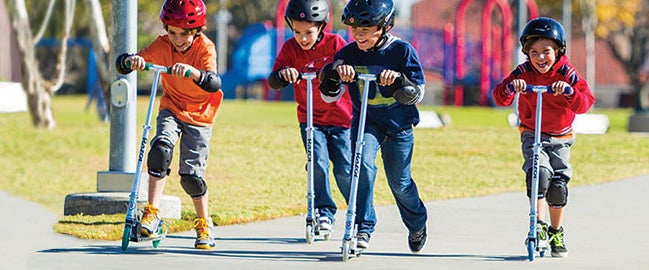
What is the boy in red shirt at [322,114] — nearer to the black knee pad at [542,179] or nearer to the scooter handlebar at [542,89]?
the black knee pad at [542,179]

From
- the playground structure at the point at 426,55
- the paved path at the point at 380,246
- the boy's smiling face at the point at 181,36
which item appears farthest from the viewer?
the playground structure at the point at 426,55

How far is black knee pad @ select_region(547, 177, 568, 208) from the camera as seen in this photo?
8828 mm

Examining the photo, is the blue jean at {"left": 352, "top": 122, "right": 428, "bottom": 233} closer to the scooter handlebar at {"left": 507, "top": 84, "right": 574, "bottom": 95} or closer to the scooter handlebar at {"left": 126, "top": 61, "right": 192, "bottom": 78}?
the scooter handlebar at {"left": 507, "top": 84, "right": 574, "bottom": 95}

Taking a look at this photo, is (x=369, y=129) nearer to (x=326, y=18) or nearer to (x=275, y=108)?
(x=326, y=18)

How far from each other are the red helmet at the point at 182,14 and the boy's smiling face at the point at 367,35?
1.03 m

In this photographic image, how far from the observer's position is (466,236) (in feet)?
32.3

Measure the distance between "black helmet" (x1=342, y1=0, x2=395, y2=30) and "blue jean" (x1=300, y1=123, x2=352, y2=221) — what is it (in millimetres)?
1393

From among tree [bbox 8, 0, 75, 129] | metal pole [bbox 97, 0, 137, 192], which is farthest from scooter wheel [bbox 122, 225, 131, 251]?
tree [bbox 8, 0, 75, 129]

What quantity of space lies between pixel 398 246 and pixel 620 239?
64.4 inches

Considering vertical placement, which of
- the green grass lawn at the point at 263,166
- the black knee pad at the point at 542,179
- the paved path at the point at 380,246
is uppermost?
the black knee pad at the point at 542,179

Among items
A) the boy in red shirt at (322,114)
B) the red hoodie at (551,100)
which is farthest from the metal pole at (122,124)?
the red hoodie at (551,100)

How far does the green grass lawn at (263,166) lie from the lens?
467 inches

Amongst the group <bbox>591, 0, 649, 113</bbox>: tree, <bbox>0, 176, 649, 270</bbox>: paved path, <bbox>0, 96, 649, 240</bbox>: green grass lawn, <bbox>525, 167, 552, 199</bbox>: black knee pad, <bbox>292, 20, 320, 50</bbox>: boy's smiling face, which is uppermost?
<bbox>292, 20, 320, 50</bbox>: boy's smiling face

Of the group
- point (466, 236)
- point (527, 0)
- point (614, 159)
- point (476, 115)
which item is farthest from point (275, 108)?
point (466, 236)
